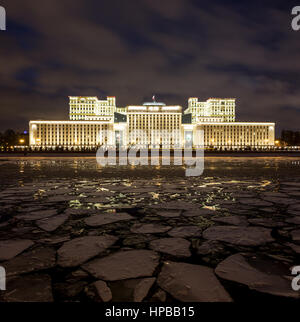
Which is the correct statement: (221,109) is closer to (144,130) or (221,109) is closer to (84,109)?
(144,130)

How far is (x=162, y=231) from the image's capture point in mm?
2395

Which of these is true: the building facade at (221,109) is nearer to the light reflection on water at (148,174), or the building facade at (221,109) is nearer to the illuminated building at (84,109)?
the illuminated building at (84,109)

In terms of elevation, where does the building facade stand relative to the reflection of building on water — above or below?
above

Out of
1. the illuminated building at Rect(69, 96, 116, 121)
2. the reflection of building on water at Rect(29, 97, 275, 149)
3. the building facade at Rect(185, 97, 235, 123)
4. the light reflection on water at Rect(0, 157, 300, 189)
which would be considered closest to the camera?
the light reflection on water at Rect(0, 157, 300, 189)

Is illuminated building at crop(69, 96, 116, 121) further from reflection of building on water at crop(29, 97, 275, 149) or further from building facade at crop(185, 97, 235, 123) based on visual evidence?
building facade at crop(185, 97, 235, 123)

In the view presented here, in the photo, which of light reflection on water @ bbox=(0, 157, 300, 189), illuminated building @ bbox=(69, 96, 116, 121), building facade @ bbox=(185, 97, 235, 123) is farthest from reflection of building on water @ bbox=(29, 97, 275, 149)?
light reflection on water @ bbox=(0, 157, 300, 189)

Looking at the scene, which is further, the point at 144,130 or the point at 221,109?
the point at 221,109

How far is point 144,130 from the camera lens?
9981 cm

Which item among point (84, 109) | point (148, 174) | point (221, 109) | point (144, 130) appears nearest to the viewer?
point (148, 174)

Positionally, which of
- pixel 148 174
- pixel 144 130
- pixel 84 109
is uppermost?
pixel 84 109

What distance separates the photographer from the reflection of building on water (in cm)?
9556

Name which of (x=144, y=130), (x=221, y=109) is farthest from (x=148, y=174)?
(x=221, y=109)
